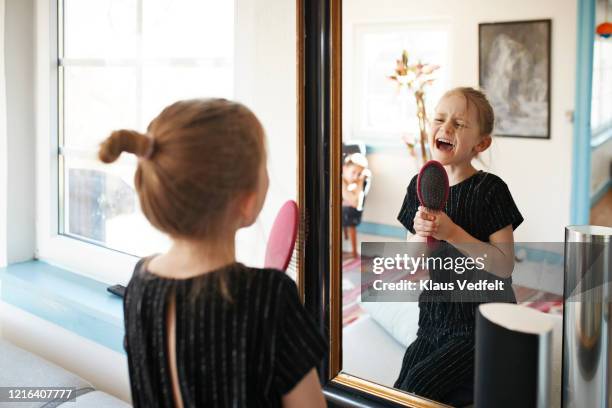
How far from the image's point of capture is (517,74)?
34.6 inches

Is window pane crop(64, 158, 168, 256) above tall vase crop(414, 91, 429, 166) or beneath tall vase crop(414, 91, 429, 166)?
beneath

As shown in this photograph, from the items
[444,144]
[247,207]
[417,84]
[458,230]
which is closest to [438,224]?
[458,230]

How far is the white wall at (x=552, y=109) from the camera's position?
852 millimetres

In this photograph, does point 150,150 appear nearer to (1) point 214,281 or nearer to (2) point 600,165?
(1) point 214,281

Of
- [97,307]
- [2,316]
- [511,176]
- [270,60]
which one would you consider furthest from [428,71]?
[2,316]

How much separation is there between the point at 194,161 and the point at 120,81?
1.24m

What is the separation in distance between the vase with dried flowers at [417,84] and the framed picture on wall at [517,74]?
0.10m

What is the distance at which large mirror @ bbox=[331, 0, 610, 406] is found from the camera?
879 mm

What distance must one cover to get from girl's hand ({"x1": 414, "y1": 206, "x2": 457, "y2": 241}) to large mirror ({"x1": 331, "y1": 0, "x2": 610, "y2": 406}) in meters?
0.01

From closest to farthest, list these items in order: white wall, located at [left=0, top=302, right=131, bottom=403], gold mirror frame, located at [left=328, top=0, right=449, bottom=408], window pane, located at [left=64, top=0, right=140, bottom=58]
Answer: gold mirror frame, located at [left=328, top=0, right=449, bottom=408] → white wall, located at [left=0, top=302, right=131, bottom=403] → window pane, located at [left=64, top=0, right=140, bottom=58]

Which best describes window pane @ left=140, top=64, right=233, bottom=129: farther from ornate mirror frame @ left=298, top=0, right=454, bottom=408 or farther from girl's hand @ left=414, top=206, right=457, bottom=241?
girl's hand @ left=414, top=206, right=457, bottom=241

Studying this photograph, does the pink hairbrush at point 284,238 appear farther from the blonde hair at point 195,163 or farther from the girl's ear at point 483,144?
the girl's ear at point 483,144

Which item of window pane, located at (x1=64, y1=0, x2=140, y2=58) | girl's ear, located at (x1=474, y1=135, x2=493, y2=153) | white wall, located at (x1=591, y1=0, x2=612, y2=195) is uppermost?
window pane, located at (x1=64, y1=0, x2=140, y2=58)

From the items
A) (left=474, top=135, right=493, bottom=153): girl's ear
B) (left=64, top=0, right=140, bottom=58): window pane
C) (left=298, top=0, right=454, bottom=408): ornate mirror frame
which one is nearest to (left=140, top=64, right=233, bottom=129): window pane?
(left=64, top=0, right=140, bottom=58): window pane
